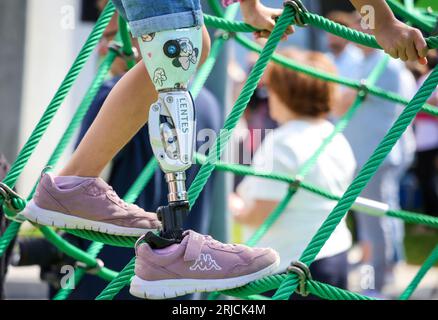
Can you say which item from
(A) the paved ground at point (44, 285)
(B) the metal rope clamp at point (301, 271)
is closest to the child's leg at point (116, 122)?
(B) the metal rope clamp at point (301, 271)

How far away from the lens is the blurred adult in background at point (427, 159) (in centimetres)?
605

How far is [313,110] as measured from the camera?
295 centimetres

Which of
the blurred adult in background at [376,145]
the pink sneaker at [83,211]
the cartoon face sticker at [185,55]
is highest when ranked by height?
the cartoon face sticker at [185,55]

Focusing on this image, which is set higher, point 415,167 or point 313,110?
point 313,110

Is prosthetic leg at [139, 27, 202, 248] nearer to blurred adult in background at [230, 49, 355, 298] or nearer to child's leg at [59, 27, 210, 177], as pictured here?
child's leg at [59, 27, 210, 177]

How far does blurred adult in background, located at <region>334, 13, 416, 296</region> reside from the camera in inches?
173

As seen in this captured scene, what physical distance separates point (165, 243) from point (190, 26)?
37cm

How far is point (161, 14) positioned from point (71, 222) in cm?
45

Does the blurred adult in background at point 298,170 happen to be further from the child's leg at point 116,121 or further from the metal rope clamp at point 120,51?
the child's leg at point 116,121

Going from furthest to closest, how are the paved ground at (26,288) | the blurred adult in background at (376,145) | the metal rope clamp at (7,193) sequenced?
the blurred adult in background at (376,145)
the paved ground at (26,288)
the metal rope clamp at (7,193)

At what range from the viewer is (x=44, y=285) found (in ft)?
14.1

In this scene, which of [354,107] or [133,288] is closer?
[133,288]
